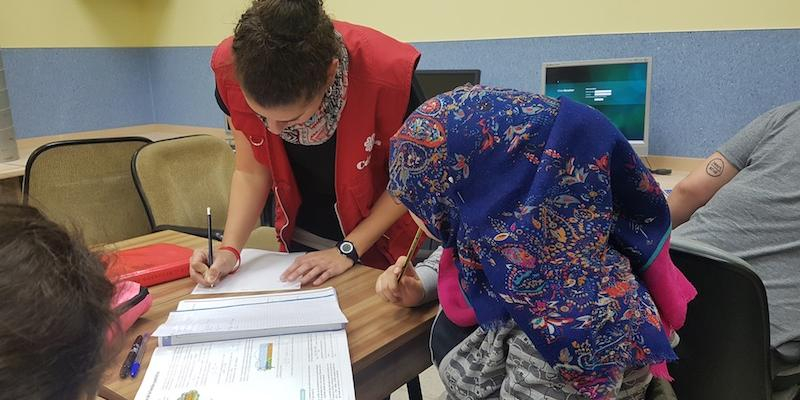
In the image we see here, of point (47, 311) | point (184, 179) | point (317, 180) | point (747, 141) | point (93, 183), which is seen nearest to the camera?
point (47, 311)

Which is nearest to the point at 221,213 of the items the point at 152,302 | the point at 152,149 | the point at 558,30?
the point at 152,149

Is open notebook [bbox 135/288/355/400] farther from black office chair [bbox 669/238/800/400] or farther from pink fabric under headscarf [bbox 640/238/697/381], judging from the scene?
black office chair [bbox 669/238/800/400]

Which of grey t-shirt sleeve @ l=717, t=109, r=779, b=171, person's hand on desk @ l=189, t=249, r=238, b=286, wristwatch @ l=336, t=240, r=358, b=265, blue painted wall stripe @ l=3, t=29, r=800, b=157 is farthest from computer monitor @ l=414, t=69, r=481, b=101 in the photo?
person's hand on desk @ l=189, t=249, r=238, b=286

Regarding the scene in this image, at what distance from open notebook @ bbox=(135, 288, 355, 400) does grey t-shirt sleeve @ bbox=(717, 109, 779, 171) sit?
118cm

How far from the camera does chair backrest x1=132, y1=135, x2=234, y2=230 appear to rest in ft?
6.68

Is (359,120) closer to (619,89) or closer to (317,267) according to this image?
(317,267)

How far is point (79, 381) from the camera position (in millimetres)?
483

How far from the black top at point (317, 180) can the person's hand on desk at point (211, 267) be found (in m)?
0.27

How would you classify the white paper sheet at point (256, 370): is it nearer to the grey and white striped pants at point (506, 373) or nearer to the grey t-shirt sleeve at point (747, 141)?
the grey and white striped pants at point (506, 373)

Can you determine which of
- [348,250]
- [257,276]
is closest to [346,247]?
[348,250]

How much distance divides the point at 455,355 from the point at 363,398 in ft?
0.59

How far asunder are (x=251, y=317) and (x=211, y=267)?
25cm

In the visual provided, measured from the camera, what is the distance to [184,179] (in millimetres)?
2188

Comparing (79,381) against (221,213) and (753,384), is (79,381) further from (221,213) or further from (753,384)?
(221,213)
